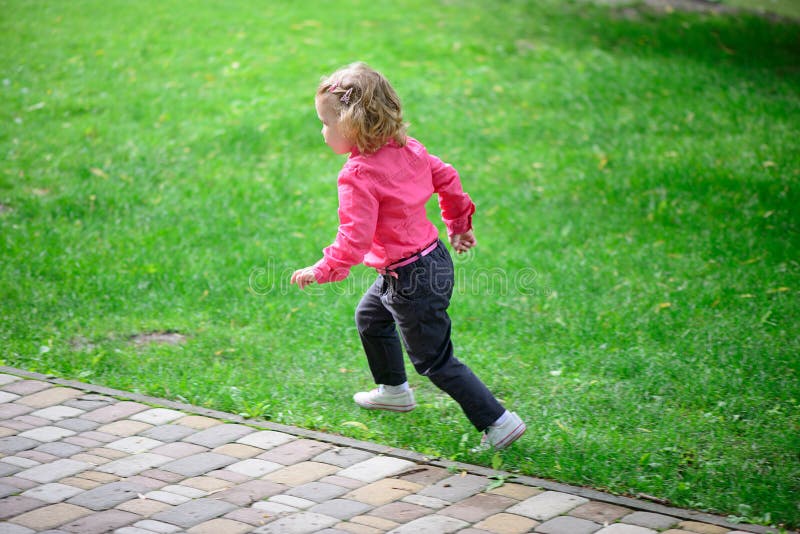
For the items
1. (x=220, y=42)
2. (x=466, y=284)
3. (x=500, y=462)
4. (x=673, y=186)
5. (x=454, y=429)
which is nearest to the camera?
(x=500, y=462)

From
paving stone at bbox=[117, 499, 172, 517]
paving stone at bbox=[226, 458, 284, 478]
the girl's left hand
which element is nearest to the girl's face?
the girl's left hand

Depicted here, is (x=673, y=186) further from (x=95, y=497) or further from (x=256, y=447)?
(x=95, y=497)

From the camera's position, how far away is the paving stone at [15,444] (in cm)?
397

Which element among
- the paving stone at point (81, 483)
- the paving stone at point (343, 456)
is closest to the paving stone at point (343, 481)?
the paving stone at point (343, 456)

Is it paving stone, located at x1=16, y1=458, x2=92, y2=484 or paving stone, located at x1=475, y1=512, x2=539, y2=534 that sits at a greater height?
paving stone, located at x1=16, y1=458, x2=92, y2=484

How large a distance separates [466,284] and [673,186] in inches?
99.8

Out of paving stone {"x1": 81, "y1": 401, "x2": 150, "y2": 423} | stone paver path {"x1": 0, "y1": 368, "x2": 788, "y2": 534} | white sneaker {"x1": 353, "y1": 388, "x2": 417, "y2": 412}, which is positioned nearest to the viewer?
stone paver path {"x1": 0, "y1": 368, "x2": 788, "y2": 534}

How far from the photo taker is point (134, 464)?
3.86m

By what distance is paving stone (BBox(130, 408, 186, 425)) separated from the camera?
4.31 meters

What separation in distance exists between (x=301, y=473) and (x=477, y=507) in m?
0.80

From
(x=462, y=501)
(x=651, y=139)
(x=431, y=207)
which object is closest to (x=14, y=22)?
(x=431, y=207)

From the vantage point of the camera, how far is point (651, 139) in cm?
880

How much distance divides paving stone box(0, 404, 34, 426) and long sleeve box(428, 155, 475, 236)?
2.32m

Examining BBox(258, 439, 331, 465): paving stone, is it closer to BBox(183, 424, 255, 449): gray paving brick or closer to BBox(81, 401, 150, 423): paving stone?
BBox(183, 424, 255, 449): gray paving brick
